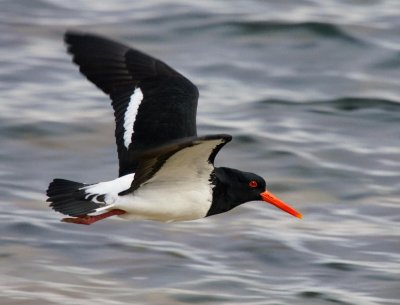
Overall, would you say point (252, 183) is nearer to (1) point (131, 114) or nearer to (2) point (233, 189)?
(2) point (233, 189)

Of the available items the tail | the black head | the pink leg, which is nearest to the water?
the black head

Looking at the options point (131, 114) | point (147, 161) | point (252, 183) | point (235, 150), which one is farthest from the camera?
point (235, 150)

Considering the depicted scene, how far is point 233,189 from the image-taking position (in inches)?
315

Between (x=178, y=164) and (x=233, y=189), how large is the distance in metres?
0.76

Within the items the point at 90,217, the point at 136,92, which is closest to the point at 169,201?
the point at 90,217

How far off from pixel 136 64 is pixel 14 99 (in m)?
4.42

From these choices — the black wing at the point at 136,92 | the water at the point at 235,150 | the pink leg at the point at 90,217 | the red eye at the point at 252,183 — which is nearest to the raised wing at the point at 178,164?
the pink leg at the point at 90,217

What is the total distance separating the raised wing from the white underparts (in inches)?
20.0

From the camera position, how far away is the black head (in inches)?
308

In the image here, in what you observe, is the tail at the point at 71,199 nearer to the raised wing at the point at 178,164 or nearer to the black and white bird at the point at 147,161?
the black and white bird at the point at 147,161

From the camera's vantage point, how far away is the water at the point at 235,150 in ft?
29.2

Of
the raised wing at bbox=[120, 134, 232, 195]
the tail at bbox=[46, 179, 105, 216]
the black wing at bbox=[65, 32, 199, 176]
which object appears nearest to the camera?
the raised wing at bbox=[120, 134, 232, 195]

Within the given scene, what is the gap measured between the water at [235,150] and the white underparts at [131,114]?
48.9 inches

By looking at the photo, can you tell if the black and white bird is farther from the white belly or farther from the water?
the water
